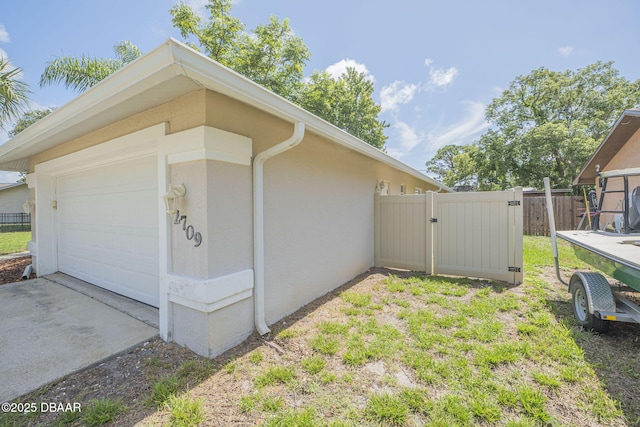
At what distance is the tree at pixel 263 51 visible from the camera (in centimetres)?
1269

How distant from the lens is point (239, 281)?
2.66 metres

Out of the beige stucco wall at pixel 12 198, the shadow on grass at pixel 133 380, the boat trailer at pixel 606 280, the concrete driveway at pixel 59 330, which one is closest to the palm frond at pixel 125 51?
the concrete driveway at pixel 59 330

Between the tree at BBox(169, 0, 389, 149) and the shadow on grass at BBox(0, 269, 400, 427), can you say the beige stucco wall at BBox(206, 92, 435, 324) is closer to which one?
the shadow on grass at BBox(0, 269, 400, 427)

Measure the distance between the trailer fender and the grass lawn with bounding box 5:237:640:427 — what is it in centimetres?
33

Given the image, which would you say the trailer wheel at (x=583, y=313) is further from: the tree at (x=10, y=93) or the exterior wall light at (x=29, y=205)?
the tree at (x=10, y=93)

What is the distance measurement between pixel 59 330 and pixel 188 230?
6.46 ft


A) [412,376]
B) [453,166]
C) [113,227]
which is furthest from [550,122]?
[113,227]

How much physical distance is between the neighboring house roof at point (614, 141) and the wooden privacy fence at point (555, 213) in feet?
4.96

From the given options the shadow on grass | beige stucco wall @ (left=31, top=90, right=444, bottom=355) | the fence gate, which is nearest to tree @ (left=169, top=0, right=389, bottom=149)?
beige stucco wall @ (left=31, top=90, right=444, bottom=355)

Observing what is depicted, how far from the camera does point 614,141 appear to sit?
797 centimetres

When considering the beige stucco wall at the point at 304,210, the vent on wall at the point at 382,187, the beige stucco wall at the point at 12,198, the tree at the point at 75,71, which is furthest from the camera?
the beige stucco wall at the point at 12,198

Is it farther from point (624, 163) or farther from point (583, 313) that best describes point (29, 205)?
point (624, 163)

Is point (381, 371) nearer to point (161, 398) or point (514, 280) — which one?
point (161, 398)

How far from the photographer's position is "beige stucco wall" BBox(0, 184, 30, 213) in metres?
19.2
